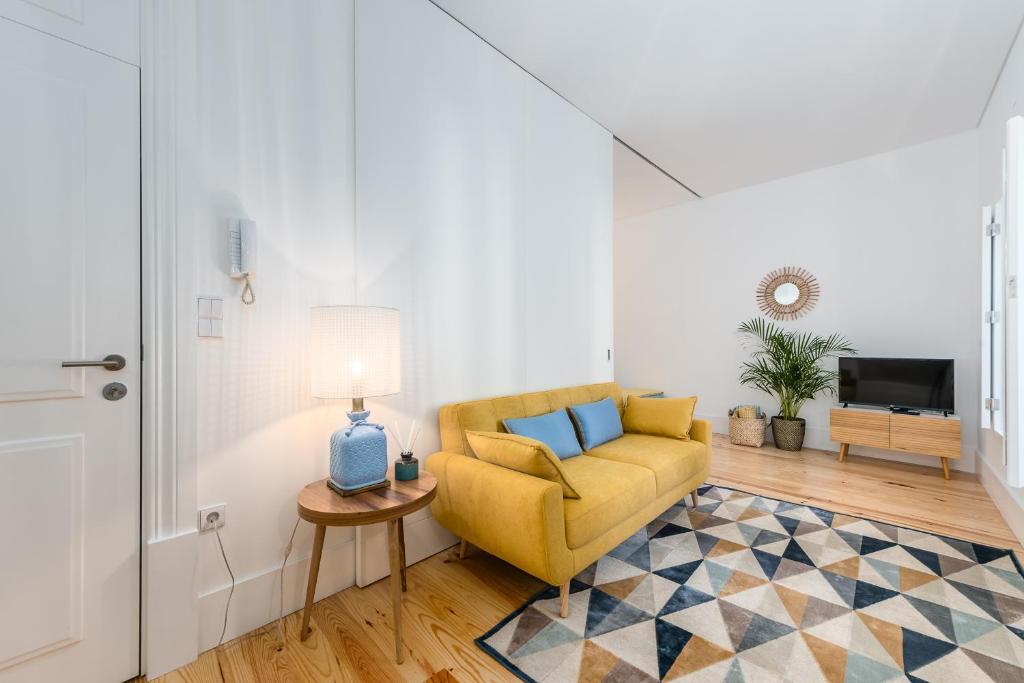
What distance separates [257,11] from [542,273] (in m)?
1.99

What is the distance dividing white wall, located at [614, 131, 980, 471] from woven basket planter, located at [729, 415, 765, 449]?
1.43 ft

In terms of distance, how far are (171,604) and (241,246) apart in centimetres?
129

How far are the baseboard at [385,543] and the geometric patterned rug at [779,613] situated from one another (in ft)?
2.20

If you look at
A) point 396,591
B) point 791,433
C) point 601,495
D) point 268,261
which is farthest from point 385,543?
point 791,433

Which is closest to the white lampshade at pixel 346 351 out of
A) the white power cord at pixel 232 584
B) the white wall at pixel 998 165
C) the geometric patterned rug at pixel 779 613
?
the white power cord at pixel 232 584

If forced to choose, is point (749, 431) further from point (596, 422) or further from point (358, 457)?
point (358, 457)

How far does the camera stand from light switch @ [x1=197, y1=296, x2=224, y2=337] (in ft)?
5.33

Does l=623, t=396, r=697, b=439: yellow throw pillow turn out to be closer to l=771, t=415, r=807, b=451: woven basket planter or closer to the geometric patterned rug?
the geometric patterned rug

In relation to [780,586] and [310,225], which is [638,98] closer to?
[310,225]

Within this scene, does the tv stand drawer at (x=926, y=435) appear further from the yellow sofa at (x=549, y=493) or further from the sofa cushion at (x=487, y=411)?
the sofa cushion at (x=487, y=411)

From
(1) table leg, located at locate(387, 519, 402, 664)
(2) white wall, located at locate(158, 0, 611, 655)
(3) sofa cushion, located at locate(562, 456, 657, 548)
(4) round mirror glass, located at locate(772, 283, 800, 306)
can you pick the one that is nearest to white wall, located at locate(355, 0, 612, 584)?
(2) white wall, located at locate(158, 0, 611, 655)

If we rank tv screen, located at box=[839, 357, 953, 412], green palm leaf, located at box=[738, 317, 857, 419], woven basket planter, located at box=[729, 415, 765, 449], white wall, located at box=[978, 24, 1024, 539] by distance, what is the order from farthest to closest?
woven basket planter, located at box=[729, 415, 765, 449], green palm leaf, located at box=[738, 317, 857, 419], tv screen, located at box=[839, 357, 953, 412], white wall, located at box=[978, 24, 1024, 539]

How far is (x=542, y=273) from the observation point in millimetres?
3074

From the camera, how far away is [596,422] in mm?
2844
